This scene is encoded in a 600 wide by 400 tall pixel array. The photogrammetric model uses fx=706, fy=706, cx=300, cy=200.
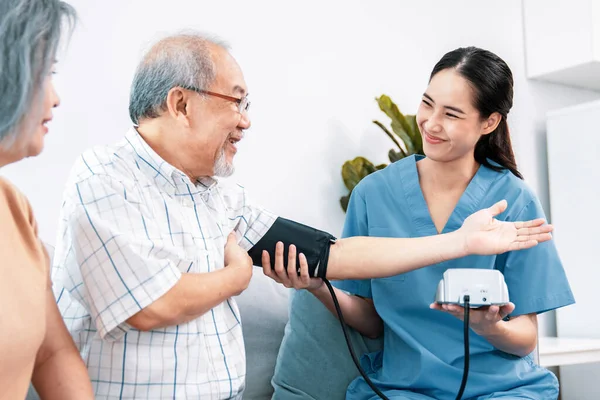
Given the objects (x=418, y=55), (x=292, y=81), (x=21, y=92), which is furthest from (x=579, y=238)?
(x=21, y=92)

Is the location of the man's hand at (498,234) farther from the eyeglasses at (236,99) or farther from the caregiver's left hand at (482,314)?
the eyeglasses at (236,99)

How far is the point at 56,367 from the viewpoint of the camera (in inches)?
42.1

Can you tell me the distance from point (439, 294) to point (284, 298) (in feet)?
2.01

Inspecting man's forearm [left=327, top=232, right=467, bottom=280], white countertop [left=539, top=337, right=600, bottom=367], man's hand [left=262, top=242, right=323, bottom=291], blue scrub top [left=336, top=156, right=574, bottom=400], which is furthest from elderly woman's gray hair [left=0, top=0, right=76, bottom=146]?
white countertop [left=539, top=337, right=600, bottom=367]

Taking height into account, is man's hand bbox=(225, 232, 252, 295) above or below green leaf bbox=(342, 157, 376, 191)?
below

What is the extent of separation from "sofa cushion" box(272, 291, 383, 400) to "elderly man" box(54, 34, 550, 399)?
21 cm

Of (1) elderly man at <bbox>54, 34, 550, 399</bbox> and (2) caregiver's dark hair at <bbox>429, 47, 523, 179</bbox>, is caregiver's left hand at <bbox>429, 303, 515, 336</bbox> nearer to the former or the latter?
(1) elderly man at <bbox>54, 34, 550, 399</bbox>

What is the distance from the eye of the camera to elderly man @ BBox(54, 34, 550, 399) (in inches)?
46.2

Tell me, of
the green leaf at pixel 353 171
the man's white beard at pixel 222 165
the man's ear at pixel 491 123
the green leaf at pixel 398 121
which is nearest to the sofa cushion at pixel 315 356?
the man's white beard at pixel 222 165

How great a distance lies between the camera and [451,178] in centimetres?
175

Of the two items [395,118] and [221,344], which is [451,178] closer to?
[221,344]

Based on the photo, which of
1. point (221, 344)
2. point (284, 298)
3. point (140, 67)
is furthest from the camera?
point (284, 298)

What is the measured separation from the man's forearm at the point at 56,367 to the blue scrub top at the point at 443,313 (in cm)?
77

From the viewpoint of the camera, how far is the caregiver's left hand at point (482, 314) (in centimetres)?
138
